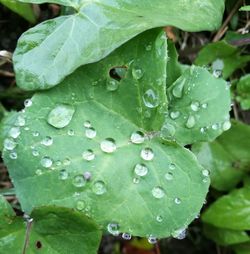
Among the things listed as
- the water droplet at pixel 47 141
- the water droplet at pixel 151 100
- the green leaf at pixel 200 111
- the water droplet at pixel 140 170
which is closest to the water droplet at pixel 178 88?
the green leaf at pixel 200 111

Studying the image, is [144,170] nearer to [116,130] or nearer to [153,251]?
[116,130]

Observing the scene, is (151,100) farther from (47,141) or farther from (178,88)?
(47,141)

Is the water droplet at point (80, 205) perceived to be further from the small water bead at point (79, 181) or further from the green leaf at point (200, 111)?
the green leaf at point (200, 111)

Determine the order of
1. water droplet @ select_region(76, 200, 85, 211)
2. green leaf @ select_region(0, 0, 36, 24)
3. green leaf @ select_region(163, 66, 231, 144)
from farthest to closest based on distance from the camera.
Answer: green leaf @ select_region(0, 0, 36, 24)
green leaf @ select_region(163, 66, 231, 144)
water droplet @ select_region(76, 200, 85, 211)

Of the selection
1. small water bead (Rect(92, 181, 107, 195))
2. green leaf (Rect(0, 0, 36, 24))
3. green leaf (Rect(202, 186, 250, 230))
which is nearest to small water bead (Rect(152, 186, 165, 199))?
small water bead (Rect(92, 181, 107, 195))

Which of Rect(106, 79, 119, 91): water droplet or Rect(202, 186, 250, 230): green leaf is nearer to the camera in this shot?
Rect(106, 79, 119, 91): water droplet

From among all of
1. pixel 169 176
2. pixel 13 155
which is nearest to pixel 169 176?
pixel 169 176

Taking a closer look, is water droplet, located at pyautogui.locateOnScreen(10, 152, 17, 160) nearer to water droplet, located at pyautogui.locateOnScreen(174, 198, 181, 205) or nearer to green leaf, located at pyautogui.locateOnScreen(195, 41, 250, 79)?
water droplet, located at pyautogui.locateOnScreen(174, 198, 181, 205)

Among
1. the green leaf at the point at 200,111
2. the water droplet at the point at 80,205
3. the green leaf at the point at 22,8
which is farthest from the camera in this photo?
the green leaf at the point at 22,8
